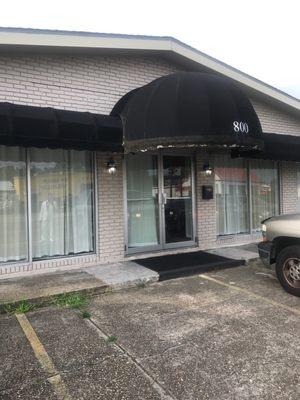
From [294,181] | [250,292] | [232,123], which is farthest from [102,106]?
[294,181]

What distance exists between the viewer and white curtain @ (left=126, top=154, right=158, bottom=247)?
28.6 feet

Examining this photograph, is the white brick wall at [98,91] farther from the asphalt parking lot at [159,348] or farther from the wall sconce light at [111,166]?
the asphalt parking lot at [159,348]

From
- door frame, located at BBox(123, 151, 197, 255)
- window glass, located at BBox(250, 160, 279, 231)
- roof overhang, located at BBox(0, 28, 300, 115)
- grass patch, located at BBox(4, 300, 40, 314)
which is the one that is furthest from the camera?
window glass, located at BBox(250, 160, 279, 231)

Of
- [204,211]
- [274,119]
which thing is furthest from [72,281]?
[274,119]

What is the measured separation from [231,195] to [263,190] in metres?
1.39

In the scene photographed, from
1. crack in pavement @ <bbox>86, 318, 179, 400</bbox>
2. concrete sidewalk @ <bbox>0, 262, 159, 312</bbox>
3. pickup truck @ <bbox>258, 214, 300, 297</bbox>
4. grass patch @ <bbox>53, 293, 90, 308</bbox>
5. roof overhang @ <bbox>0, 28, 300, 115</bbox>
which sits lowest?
crack in pavement @ <bbox>86, 318, 179, 400</bbox>

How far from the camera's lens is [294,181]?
12.0 m

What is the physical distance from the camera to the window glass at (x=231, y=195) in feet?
33.7

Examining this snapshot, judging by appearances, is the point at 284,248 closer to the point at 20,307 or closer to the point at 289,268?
the point at 289,268

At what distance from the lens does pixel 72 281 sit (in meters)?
6.75

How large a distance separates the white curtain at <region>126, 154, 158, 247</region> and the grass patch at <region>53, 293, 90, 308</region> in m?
2.69

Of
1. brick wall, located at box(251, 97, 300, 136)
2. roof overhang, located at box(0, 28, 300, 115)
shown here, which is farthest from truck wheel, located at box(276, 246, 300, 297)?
brick wall, located at box(251, 97, 300, 136)

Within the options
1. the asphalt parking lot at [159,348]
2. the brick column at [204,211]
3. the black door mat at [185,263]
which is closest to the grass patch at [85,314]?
the asphalt parking lot at [159,348]

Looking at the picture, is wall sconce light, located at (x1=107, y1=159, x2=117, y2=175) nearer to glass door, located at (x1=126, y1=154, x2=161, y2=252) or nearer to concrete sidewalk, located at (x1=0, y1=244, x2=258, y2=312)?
glass door, located at (x1=126, y1=154, x2=161, y2=252)
